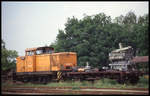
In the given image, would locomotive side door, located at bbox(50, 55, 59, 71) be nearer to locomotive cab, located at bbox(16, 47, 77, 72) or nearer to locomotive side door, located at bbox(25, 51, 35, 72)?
locomotive cab, located at bbox(16, 47, 77, 72)

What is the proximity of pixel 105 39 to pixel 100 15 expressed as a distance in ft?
22.2

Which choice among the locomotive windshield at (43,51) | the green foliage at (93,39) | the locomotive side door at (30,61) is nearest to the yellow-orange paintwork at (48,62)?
the locomotive side door at (30,61)

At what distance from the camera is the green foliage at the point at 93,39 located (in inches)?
1247

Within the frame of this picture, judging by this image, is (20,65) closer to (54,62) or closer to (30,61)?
(30,61)

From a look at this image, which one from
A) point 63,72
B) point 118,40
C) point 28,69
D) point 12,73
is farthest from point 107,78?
point 118,40

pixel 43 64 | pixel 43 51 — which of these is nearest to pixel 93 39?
pixel 43 51

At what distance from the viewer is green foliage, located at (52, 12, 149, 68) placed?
31672 millimetres

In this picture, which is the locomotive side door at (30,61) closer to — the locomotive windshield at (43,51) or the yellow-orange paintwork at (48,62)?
the yellow-orange paintwork at (48,62)

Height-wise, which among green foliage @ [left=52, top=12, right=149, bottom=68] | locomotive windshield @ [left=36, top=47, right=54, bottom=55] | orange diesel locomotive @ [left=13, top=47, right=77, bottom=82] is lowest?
orange diesel locomotive @ [left=13, top=47, right=77, bottom=82]

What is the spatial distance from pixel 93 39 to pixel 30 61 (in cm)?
1287

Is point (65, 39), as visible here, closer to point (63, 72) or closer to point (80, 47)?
point (80, 47)

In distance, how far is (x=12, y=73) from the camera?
22.9m

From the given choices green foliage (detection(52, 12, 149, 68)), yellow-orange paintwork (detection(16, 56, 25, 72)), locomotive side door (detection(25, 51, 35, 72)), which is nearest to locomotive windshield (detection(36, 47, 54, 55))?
locomotive side door (detection(25, 51, 35, 72))

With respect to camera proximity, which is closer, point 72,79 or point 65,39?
point 72,79
